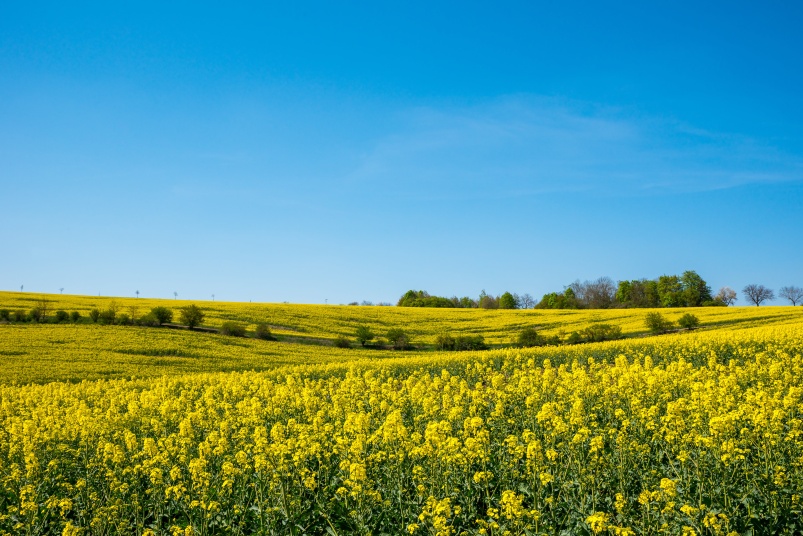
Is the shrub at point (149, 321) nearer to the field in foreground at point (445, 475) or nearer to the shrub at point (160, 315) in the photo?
the shrub at point (160, 315)

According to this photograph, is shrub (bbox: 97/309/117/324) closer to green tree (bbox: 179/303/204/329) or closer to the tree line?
green tree (bbox: 179/303/204/329)

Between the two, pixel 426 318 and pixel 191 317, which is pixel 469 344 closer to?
pixel 426 318

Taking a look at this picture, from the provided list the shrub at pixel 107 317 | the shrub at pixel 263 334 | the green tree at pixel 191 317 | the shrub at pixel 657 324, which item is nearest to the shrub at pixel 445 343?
the shrub at pixel 263 334

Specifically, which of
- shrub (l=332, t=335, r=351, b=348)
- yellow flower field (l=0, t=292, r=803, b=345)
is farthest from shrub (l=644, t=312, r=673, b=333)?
shrub (l=332, t=335, r=351, b=348)

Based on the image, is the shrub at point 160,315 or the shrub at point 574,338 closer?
the shrub at point 574,338

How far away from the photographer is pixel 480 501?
7.82 metres

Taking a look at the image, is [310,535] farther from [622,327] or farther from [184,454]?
[622,327]

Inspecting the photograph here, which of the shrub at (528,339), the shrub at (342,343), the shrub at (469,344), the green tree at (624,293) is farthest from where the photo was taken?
the green tree at (624,293)

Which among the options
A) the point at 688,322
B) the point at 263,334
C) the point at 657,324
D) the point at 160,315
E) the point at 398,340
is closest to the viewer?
the point at 657,324

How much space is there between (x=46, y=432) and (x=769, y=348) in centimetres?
2253

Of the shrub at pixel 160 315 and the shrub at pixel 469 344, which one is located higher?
the shrub at pixel 160 315

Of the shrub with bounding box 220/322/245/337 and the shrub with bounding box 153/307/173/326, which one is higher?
the shrub with bounding box 153/307/173/326

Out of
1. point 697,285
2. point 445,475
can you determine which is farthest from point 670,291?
point 445,475

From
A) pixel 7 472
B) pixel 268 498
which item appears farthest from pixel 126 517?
pixel 7 472
